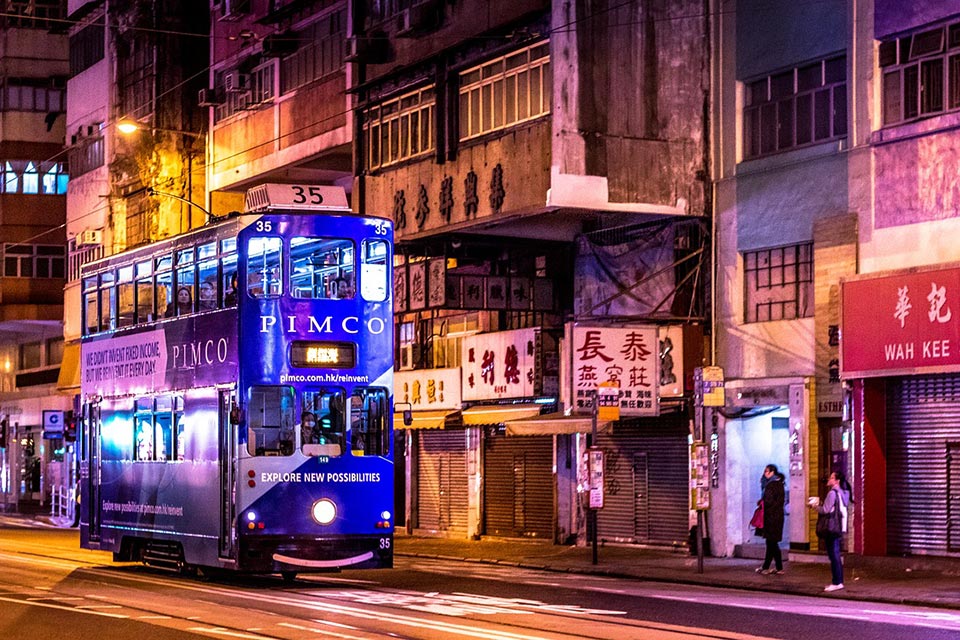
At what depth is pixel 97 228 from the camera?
56469 millimetres

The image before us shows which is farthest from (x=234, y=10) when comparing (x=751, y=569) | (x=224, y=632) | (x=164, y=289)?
(x=224, y=632)

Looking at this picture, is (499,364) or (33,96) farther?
(33,96)

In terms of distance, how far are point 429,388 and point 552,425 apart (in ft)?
21.2

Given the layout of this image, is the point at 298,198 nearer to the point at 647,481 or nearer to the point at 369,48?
the point at 647,481

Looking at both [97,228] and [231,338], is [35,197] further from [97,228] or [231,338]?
[231,338]

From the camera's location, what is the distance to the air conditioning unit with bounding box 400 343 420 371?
4084 centimetres

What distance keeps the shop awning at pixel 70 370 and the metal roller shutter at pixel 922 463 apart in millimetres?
34419

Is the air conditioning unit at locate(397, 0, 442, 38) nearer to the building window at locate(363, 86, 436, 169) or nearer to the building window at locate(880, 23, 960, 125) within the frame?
the building window at locate(363, 86, 436, 169)

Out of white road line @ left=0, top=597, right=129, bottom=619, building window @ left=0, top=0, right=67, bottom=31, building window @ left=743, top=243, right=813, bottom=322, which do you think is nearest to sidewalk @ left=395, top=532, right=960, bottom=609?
building window @ left=743, top=243, right=813, bottom=322

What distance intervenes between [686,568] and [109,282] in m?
10.5

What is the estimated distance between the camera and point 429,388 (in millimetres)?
39438

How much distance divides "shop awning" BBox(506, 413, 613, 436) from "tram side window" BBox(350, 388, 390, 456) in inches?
365

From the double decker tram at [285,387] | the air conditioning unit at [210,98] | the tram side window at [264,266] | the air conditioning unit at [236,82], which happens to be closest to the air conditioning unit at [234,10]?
the air conditioning unit at [236,82]

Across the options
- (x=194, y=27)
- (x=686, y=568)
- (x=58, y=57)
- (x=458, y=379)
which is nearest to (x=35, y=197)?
(x=58, y=57)
